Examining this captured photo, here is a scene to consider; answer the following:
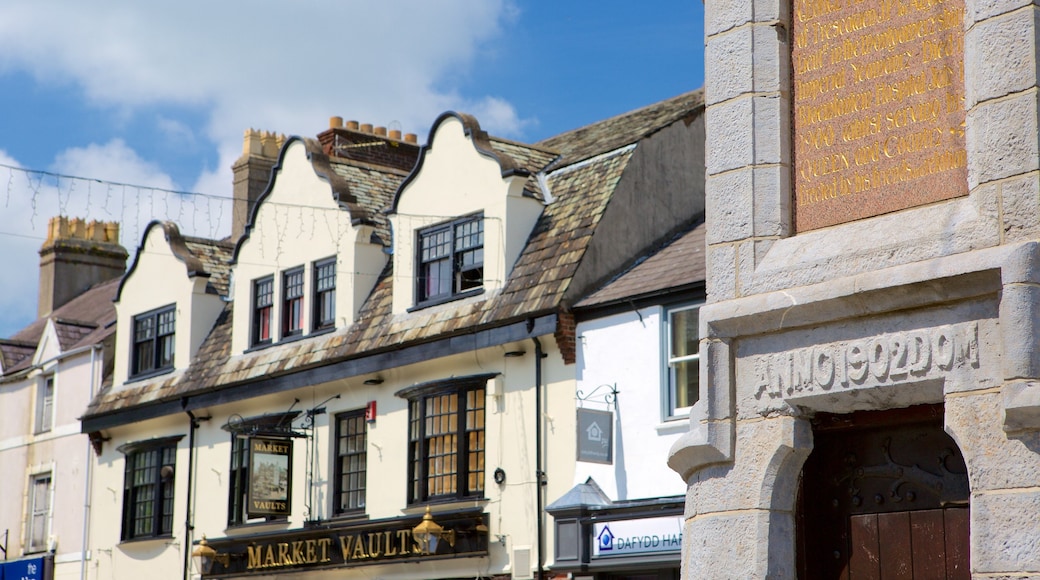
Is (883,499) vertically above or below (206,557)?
below

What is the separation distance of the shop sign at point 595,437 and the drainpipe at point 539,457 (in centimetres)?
134

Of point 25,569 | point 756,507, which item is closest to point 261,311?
point 25,569

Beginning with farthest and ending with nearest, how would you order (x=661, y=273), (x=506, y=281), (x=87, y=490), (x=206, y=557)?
(x=87, y=490) < (x=206, y=557) < (x=506, y=281) < (x=661, y=273)

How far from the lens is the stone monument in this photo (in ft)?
24.4

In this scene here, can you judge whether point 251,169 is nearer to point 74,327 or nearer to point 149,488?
point 74,327

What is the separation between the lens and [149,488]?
1115 inches

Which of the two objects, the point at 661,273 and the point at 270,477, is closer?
the point at 661,273

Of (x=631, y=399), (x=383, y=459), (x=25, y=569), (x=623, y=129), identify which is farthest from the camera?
(x=25, y=569)

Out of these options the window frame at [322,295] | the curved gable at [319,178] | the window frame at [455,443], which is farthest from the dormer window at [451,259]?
the window frame at [322,295]

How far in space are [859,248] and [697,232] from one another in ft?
42.7

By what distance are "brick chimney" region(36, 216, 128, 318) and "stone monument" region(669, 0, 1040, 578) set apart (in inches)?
1169

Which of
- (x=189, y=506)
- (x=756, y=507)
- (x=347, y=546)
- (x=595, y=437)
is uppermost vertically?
(x=595, y=437)

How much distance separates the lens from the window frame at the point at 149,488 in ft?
90.8

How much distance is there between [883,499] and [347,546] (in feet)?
50.7
